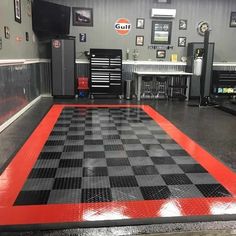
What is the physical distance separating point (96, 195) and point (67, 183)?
0.36 metres

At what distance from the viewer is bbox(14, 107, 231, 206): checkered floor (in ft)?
7.73

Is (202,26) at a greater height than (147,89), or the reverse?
(202,26)

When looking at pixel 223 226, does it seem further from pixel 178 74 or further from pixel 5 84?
pixel 178 74

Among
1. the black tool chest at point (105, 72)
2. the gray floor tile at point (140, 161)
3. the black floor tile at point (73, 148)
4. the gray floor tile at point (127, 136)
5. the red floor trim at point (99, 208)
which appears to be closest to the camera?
the red floor trim at point (99, 208)

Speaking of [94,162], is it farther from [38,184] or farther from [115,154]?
[38,184]

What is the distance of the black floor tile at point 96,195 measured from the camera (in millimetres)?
2246

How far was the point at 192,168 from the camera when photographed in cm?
296

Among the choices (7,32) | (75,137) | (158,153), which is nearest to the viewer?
(158,153)

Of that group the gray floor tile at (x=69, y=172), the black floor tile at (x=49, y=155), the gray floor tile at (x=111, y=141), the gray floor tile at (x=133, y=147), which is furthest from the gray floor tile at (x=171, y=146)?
the black floor tile at (x=49, y=155)

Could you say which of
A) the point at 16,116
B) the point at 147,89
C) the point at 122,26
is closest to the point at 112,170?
the point at 16,116

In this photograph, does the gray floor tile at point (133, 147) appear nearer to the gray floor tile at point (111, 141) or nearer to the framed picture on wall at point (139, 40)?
the gray floor tile at point (111, 141)

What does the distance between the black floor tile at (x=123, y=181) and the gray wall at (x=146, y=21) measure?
5996 mm

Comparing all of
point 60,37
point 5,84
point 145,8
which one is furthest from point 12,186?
point 145,8

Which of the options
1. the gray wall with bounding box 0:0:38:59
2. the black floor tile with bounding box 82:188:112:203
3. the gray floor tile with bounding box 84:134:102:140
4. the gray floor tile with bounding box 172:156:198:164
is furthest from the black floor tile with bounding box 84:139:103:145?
the gray wall with bounding box 0:0:38:59
